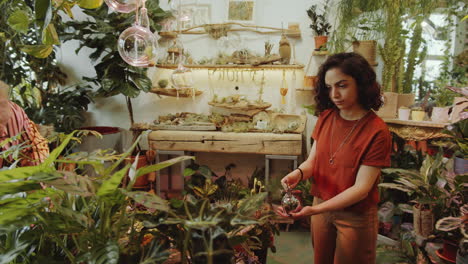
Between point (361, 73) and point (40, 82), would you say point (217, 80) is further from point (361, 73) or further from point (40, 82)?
point (361, 73)

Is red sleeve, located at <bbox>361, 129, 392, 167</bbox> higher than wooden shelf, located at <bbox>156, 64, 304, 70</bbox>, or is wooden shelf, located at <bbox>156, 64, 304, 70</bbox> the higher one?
wooden shelf, located at <bbox>156, 64, 304, 70</bbox>

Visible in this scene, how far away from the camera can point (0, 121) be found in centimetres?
181

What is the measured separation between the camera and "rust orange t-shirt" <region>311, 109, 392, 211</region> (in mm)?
1543

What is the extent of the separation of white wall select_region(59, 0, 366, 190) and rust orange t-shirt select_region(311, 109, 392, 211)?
8.83 feet

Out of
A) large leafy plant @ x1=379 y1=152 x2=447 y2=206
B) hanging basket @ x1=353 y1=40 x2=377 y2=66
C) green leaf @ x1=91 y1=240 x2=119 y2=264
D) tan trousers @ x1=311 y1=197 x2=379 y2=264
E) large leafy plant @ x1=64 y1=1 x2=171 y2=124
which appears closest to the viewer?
green leaf @ x1=91 y1=240 x2=119 y2=264

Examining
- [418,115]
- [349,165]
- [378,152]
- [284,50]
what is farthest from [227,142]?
[378,152]

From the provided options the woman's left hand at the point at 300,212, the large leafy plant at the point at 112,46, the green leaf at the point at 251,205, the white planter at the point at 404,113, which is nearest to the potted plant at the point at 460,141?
the white planter at the point at 404,113

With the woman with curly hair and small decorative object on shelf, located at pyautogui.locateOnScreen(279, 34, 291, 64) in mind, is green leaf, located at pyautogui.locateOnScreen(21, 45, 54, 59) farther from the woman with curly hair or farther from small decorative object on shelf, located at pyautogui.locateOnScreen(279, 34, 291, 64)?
small decorative object on shelf, located at pyautogui.locateOnScreen(279, 34, 291, 64)

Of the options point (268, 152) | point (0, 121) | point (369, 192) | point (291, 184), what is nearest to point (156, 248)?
point (291, 184)

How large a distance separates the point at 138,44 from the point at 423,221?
2003mm

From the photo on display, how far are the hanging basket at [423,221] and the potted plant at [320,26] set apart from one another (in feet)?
7.83

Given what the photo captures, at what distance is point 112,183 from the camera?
74 cm

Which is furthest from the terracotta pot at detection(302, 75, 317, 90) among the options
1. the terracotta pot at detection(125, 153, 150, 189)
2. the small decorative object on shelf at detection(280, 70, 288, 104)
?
the terracotta pot at detection(125, 153, 150, 189)

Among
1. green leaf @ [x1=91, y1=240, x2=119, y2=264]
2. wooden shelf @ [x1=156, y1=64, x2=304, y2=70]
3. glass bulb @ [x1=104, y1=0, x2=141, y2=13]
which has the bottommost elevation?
green leaf @ [x1=91, y1=240, x2=119, y2=264]
